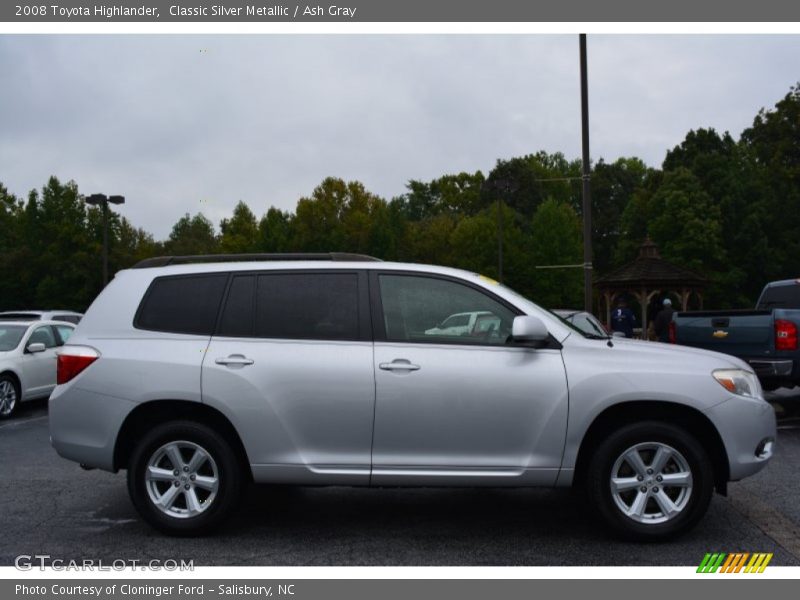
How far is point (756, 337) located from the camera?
10.8 m

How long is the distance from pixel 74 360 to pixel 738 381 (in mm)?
4449

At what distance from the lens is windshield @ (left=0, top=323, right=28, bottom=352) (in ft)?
44.6

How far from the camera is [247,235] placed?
81.2 meters

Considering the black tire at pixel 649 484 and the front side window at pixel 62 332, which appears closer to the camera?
the black tire at pixel 649 484

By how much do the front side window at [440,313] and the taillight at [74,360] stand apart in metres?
2.02

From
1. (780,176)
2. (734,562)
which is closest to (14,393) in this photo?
(734,562)

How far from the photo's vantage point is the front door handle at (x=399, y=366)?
536cm

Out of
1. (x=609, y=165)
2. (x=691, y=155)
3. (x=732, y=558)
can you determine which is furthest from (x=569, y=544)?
(x=609, y=165)

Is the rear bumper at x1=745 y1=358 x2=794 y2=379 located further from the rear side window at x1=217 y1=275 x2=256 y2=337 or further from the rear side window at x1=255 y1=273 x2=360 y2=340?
the rear side window at x1=217 y1=275 x2=256 y2=337

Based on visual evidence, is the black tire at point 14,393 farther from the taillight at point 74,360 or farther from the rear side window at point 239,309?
the rear side window at point 239,309

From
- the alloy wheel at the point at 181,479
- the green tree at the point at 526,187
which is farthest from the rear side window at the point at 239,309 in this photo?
the green tree at the point at 526,187

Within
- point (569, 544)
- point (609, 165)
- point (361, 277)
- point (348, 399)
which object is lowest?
point (569, 544)

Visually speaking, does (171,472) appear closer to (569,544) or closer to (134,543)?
(134,543)
